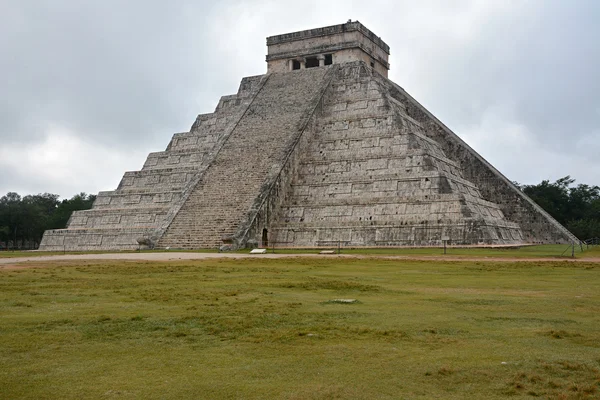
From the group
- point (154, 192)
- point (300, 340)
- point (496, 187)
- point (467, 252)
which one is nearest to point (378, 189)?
point (467, 252)

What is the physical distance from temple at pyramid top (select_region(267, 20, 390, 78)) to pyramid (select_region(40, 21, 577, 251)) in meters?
0.07

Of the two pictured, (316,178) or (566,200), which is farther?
(566,200)

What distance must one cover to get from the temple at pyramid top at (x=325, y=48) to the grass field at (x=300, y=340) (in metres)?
24.6

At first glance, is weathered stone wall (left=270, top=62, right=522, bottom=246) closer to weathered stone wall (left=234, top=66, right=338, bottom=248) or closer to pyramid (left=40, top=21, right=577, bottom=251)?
pyramid (left=40, top=21, right=577, bottom=251)

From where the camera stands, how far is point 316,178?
2866 cm

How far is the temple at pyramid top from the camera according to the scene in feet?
113

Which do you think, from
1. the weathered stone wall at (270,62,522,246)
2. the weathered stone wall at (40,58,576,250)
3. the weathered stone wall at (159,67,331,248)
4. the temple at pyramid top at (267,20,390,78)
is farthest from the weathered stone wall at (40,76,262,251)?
the weathered stone wall at (270,62,522,246)

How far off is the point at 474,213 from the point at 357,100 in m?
9.34

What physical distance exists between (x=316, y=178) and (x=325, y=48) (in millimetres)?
9493

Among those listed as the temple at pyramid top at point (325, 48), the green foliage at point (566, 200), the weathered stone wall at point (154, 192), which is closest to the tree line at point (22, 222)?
the weathered stone wall at point (154, 192)

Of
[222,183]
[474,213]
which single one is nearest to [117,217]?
[222,183]

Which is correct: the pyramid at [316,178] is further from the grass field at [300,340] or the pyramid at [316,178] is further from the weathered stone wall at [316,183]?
the grass field at [300,340]

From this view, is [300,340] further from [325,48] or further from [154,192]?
[325,48]

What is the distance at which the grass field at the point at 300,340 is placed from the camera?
502cm
